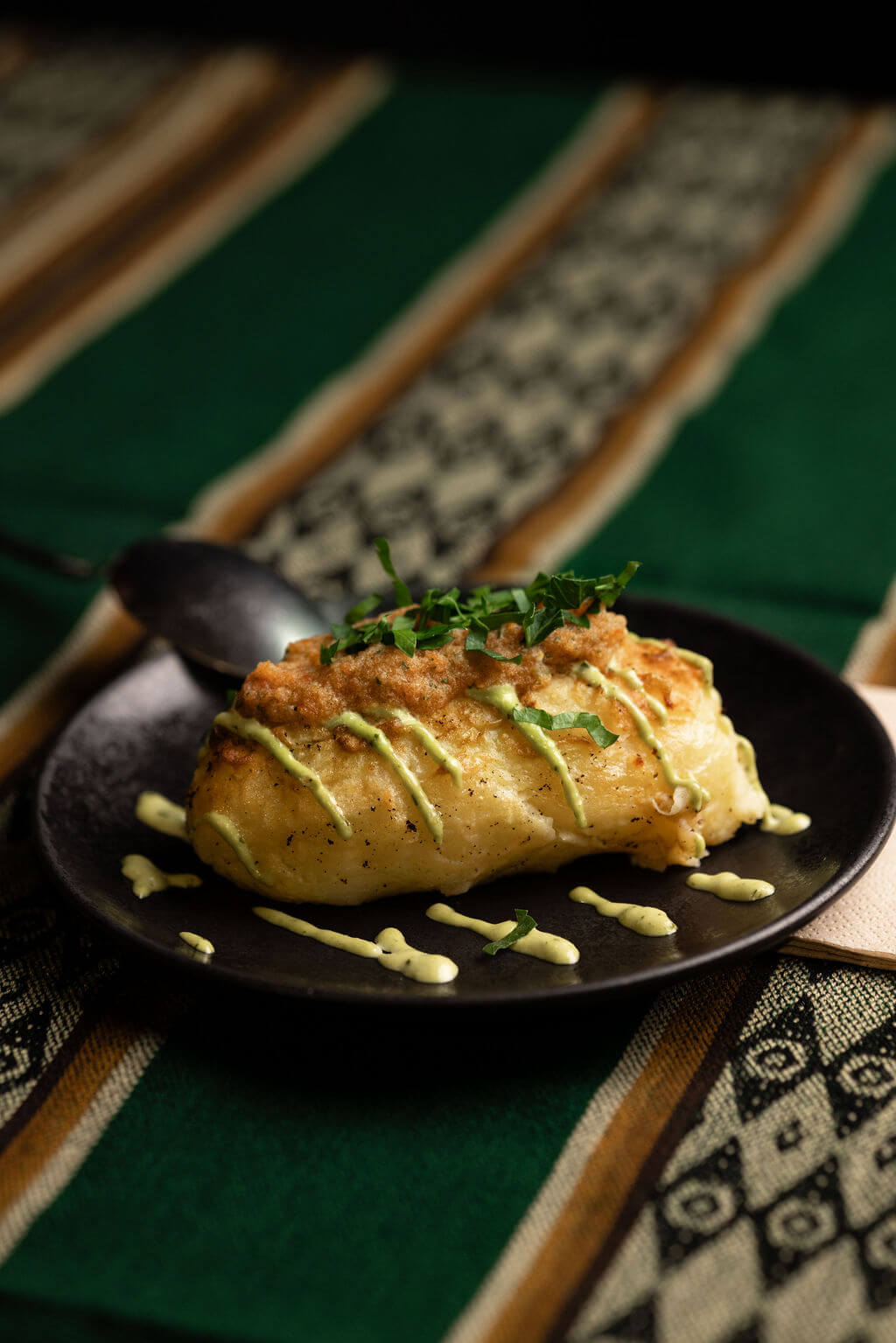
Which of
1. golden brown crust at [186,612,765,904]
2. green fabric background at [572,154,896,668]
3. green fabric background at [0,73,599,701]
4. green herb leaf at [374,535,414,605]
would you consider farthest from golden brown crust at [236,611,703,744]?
green fabric background at [0,73,599,701]

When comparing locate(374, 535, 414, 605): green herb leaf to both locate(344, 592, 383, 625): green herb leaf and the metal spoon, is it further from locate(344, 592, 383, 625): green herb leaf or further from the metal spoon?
the metal spoon

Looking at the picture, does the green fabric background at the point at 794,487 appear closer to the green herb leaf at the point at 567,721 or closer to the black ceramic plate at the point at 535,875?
the black ceramic plate at the point at 535,875

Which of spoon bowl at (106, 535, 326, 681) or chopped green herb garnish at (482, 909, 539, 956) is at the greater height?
spoon bowl at (106, 535, 326, 681)

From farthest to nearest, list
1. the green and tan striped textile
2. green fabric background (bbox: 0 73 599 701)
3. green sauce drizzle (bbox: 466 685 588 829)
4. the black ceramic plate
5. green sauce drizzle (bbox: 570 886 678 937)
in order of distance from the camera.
Result: green fabric background (bbox: 0 73 599 701) → green sauce drizzle (bbox: 466 685 588 829) → green sauce drizzle (bbox: 570 886 678 937) → the black ceramic plate → the green and tan striped textile

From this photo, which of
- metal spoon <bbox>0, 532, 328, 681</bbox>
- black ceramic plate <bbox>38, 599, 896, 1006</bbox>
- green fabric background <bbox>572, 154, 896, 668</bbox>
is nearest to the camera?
black ceramic plate <bbox>38, 599, 896, 1006</bbox>

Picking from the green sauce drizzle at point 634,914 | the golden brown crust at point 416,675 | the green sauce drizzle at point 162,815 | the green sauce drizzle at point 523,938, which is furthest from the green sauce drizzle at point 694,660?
the green sauce drizzle at point 162,815

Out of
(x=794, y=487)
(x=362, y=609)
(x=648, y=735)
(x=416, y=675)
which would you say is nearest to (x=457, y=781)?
(x=416, y=675)

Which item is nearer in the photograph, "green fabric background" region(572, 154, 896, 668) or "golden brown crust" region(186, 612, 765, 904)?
"golden brown crust" region(186, 612, 765, 904)
